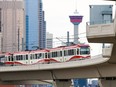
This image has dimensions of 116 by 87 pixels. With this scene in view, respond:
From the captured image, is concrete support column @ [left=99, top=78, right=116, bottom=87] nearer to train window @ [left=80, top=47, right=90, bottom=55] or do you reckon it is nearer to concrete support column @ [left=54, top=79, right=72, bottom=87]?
train window @ [left=80, top=47, right=90, bottom=55]

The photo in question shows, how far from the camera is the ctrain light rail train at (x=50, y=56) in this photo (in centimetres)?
7100

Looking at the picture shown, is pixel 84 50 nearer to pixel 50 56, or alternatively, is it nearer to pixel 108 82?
pixel 50 56

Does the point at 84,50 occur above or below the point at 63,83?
above

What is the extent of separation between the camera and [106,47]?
137 feet

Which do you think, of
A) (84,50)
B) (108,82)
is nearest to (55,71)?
(84,50)

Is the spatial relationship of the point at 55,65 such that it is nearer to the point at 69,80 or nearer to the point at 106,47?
the point at 69,80

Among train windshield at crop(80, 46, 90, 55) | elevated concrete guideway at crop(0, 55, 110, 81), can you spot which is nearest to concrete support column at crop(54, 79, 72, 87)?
elevated concrete guideway at crop(0, 55, 110, 81)

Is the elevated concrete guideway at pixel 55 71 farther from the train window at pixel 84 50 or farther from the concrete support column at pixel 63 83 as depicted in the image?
the train window at pixel 84 50

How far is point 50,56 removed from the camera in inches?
3022

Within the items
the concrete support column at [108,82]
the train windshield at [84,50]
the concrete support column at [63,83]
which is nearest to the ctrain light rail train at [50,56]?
the train windshield at [84,50]

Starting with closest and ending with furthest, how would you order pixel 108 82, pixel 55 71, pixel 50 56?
pixel 108 82 < pixel 55 71 < pixel 50 56

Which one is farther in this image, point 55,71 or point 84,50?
point 84,50

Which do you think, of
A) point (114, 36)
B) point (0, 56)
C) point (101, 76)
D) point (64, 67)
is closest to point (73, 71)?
point (64, 67)

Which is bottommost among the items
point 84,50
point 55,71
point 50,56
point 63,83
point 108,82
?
point 63,83
